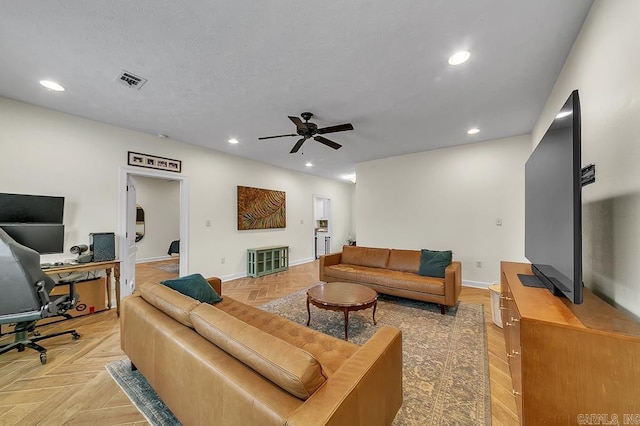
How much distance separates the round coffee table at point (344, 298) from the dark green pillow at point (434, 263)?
112 cm

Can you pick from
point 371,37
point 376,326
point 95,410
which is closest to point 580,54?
point 371,37

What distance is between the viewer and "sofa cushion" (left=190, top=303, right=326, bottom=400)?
0.85 metres

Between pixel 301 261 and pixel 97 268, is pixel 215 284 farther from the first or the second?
pixel 301 261

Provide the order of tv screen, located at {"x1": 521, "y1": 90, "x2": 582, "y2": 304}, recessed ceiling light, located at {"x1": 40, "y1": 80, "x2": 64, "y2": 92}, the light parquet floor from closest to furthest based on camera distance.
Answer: tv screen, located at {"x1": 521, "y1": 90, "x2": 582, "y2": 304} → the light parquet floor → recessed ceiling light, located at {"x1": 40, "y1": 80, "x2": 64, "y2": 92}

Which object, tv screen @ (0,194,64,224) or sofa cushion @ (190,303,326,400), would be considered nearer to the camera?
sofa cushion @ (190,303,326,400)

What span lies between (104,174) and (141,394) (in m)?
3.08

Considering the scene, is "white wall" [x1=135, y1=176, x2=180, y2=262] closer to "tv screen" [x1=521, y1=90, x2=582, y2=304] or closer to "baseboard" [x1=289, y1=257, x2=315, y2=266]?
"baseboard" [x1=289, y1=257, x2=315, y2=266]

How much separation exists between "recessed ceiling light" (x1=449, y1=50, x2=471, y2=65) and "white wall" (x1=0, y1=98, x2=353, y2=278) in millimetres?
4229

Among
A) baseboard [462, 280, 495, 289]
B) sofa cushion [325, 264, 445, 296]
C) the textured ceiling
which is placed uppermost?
the textured ceiling

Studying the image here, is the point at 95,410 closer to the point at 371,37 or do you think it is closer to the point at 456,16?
the point at 371,37

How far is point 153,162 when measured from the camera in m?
3.81

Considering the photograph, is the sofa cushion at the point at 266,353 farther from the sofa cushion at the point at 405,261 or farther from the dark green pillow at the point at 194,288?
the sofa cushion at the point at 405,261

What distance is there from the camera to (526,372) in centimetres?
112

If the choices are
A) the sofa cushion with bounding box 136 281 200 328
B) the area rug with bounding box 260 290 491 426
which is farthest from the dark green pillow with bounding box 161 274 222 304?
the area rug with bounding box 260 290 491 426
